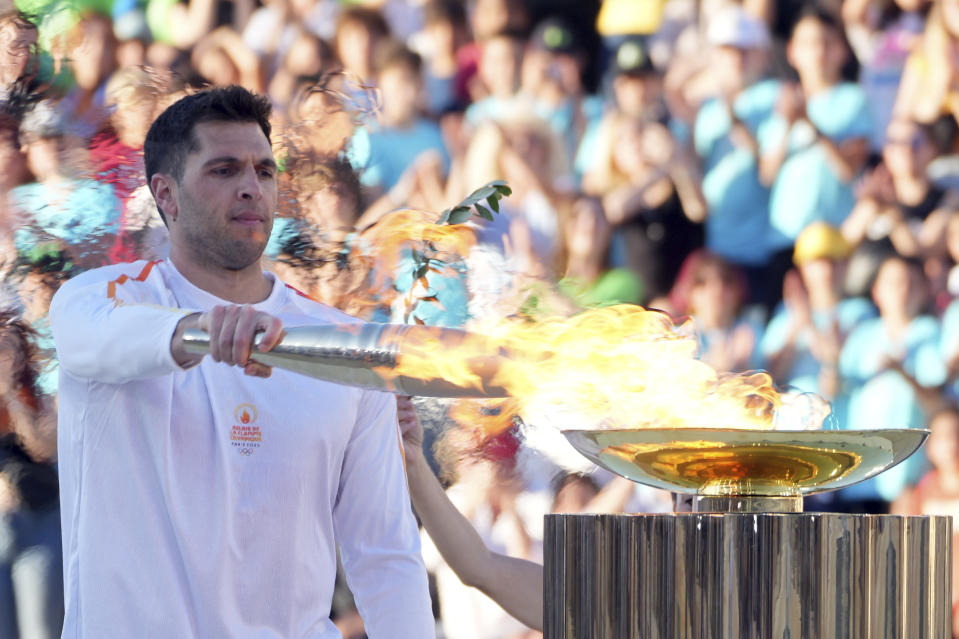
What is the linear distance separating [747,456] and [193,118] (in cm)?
111

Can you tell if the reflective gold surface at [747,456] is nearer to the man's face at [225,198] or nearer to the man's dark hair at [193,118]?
the man's face at [225,198]

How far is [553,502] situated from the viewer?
10.4 feet

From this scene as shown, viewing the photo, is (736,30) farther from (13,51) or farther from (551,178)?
(13,51)

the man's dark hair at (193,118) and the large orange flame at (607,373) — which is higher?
the man's dark hair at (193,118)

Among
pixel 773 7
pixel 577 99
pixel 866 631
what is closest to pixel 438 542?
pixel 577 99

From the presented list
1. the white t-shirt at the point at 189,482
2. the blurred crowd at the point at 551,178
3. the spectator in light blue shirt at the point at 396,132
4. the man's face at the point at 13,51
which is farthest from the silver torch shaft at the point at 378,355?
the man's face at the point at 13,51

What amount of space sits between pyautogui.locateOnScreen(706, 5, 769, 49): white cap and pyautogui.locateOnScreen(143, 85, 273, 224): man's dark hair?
72.3 inches

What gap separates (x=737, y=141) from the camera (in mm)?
3383

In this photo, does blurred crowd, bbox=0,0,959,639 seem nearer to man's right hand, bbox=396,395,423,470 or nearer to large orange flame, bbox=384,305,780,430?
man's right hand, bbox=396,395,423,470

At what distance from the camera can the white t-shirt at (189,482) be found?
1.67 meters

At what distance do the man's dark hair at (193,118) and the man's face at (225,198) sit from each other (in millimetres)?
14

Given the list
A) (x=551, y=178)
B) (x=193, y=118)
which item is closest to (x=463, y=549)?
(x=551, y=178)

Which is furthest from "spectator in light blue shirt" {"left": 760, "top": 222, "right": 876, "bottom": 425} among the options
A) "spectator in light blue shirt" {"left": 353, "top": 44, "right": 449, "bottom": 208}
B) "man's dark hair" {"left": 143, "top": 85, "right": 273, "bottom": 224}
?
"man's dark hair" {"left": 143, "top": 85, "right": 273, "bottom": 224}

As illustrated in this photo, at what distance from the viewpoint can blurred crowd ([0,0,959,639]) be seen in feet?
10.3
